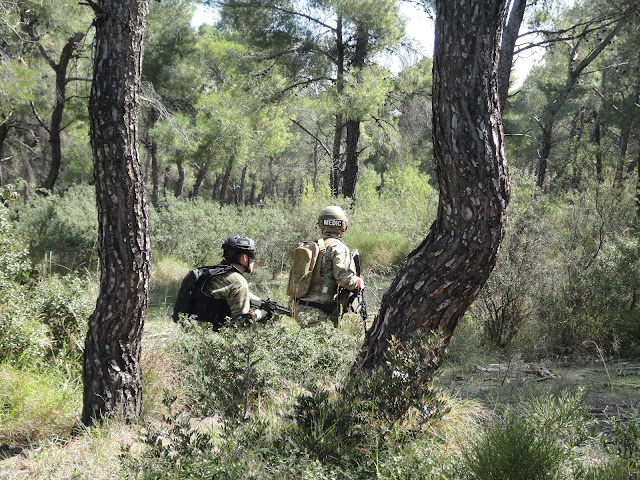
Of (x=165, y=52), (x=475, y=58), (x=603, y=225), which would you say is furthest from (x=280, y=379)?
(x=165, y=52)

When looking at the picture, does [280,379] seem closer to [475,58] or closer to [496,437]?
[496,437]

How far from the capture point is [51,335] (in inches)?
180

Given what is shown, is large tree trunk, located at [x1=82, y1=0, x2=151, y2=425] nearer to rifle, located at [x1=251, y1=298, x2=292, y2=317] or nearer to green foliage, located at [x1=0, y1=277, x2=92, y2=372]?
green foliage, located at [x1=0, y1=277, x2=92, y2=372]

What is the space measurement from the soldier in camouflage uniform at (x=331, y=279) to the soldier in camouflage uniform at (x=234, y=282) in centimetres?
68

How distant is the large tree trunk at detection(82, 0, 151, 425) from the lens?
3.25 metres

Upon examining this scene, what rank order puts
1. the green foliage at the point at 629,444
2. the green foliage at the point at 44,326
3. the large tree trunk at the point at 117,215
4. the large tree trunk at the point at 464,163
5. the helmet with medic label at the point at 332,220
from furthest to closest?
the helmet with medic label at the point at 332,220, the green foliage at the point at 44,326, the large tree trunk at the point at 117,215, the large tree trunk at the point at 464,163, the green foliage at the point at 629,444

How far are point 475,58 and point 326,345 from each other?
2.01 metres

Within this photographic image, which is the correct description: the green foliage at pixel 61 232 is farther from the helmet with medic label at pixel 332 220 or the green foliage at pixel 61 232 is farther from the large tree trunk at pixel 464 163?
the large tree trunk at pixel 464 163

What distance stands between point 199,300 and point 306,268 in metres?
1.08

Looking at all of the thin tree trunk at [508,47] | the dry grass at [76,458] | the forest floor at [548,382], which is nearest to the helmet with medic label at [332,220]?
the forest floor at [548,382]

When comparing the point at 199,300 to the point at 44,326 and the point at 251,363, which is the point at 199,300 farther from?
the point at 251,363

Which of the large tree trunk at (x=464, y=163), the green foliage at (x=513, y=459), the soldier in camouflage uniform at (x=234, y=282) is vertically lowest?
the green foliage at (x=513, y=459)

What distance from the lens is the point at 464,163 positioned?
10.1 feet

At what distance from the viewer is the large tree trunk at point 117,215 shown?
3.25 metres
